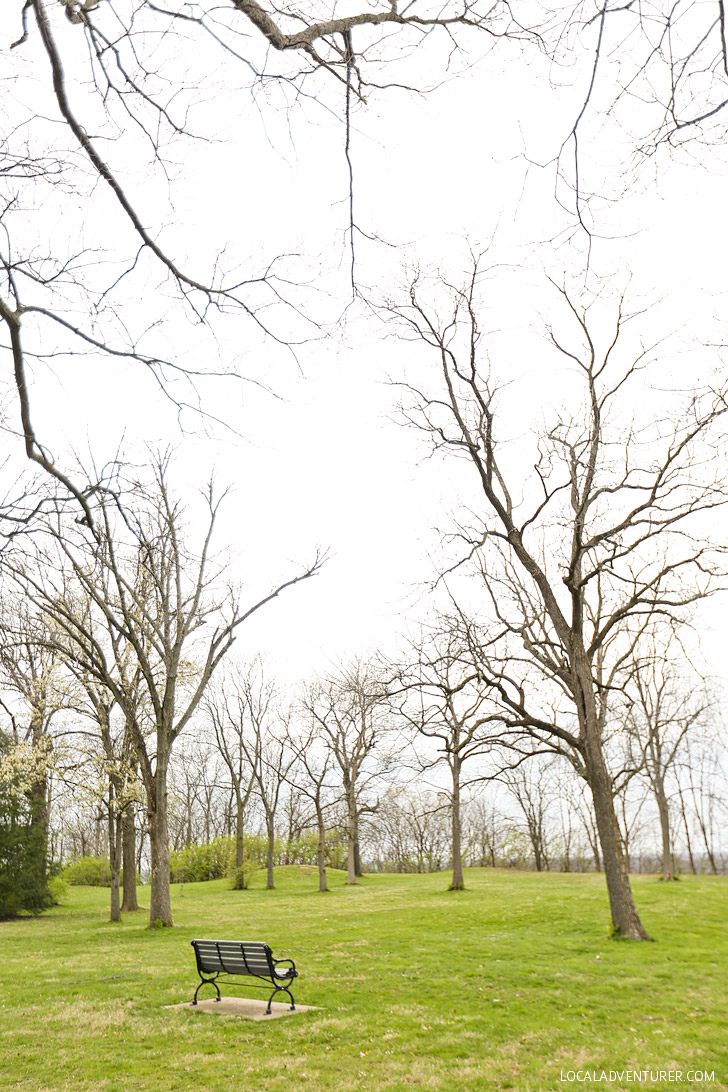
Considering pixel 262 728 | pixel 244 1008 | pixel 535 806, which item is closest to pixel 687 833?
pixel 535 806

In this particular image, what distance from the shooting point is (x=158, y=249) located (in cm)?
366

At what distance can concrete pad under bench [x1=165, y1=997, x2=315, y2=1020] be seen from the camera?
8.59 m

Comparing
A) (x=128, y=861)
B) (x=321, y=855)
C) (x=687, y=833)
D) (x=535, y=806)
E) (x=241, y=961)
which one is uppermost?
(x=241, y=961)

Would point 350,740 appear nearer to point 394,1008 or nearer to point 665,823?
point 665,823

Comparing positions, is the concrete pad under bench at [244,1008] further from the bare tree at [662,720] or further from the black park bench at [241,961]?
the bare tree at [662,720]

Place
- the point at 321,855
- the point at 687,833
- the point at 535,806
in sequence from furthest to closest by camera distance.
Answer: the point at 535,806
the point at 687,833
the point at 321,855

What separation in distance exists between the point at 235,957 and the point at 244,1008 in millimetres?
621

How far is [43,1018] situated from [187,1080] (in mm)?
3605

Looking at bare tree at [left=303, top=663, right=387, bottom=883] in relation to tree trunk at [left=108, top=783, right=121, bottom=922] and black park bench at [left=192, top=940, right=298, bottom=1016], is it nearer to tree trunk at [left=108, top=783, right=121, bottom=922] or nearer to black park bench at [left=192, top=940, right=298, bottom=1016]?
tree trunk at [left=108, top=783, right=121, bottom=922]

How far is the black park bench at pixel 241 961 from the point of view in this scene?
8750 millimetres

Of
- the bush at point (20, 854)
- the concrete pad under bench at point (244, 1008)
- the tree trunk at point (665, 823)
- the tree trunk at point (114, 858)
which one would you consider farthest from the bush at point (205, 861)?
the concrete pad under bench at point (244, 1008)

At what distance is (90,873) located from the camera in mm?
42500

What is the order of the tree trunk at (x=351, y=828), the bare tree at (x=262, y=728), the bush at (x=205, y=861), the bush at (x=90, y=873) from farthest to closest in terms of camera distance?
the bush at (x=205, y=861) < the bush at (x=90, y=873) < the bare tree at (x=262, y=728) < the tree trunk at (x=351, y=828)

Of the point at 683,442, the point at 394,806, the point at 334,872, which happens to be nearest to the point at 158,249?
the point at 683,442
